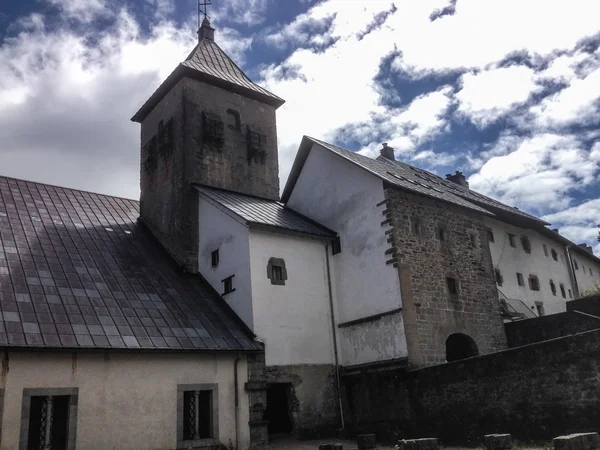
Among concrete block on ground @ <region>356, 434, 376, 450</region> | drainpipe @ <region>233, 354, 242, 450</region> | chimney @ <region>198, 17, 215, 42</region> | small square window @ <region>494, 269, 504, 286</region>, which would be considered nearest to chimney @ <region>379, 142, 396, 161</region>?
small square window @ <region>494, 269, 504, 286</region>

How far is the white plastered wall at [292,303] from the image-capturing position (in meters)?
16.6

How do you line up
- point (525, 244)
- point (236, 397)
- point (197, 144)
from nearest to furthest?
point (236, 397) → point (197, 144) → point (525, 244)

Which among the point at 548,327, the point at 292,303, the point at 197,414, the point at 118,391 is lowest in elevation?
the point at 197,414

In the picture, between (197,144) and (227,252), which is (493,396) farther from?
(197,144)

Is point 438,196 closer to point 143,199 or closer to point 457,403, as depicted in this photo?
point 457,403

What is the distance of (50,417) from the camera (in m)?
12.4

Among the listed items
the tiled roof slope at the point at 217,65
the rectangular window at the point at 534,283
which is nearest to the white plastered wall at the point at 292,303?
the tiled roof slope at the point at 217,65

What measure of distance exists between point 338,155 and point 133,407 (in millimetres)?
10662

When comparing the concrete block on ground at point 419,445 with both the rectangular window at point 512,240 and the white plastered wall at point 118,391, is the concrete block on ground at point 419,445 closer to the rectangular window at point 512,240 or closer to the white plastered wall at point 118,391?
the white plastered wall at point 118,391

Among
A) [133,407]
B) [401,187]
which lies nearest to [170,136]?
[401,187]

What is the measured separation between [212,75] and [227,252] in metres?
8.28

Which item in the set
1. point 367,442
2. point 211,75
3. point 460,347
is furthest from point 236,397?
point 211,75

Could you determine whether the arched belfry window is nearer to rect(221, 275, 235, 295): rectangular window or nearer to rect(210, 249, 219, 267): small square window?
rect(221, 275, 235, 295): rectangular window

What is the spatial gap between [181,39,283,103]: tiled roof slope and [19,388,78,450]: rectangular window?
550 inches
